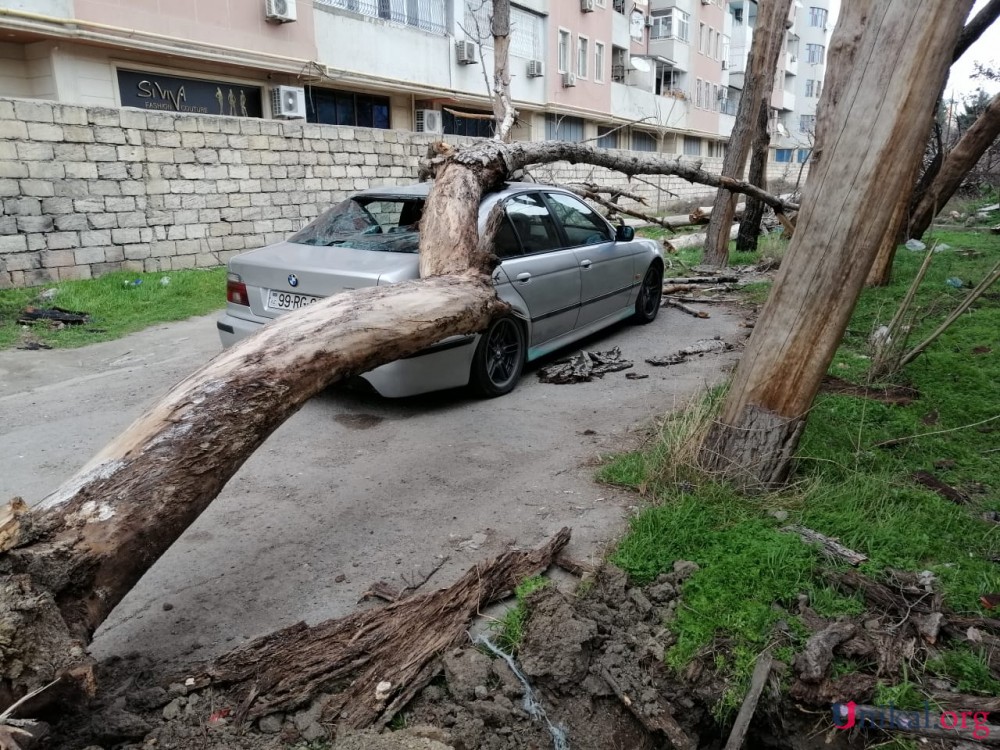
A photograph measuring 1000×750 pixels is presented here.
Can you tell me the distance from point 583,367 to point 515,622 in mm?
3833

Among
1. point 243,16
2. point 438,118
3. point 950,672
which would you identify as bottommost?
point 950,672

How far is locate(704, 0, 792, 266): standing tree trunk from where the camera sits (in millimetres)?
11219

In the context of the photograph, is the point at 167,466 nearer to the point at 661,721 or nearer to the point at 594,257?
the point at 661,721

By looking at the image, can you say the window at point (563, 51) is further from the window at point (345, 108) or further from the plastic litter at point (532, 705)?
the plastic litter at point (532, 705)

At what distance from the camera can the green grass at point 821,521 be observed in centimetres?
297

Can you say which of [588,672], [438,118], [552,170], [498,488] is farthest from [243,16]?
[588,672]

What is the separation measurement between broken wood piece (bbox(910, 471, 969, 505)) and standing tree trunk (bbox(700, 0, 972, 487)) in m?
0.85

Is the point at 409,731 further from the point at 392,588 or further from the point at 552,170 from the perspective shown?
the point at 552,170

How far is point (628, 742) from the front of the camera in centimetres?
271

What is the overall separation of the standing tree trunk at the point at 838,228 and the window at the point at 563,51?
26.0m

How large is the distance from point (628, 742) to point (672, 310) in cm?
724

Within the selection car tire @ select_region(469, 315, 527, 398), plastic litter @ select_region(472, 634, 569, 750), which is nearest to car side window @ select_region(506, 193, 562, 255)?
car tire @ select_region(469, 315, 527, 398)

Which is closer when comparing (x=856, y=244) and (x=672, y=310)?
(x=856, y=244)

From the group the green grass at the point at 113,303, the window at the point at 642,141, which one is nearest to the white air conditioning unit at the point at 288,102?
the green grass at the point at 113,303
